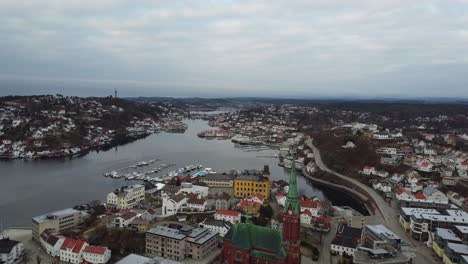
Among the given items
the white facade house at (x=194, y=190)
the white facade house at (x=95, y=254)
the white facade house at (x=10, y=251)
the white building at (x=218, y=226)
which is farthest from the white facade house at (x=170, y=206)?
the white facade house at (x=10, y=251)

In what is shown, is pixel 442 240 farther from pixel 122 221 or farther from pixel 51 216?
pixel 51 216

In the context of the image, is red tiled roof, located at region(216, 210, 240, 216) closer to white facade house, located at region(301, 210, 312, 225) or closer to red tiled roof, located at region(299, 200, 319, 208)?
white facade house, located at region(301, 210, 312, 225)

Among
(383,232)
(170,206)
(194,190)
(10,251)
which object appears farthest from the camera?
(194,190)

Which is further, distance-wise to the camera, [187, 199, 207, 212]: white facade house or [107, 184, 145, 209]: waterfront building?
[107, 184, 145, 209]: waterfront building

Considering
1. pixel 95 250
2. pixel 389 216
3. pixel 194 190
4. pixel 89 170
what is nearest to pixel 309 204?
pixel 389 216

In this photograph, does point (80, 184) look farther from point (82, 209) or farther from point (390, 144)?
point (390, 144)

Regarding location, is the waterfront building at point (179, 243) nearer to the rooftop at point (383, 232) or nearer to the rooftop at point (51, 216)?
the rooftop at point (51, 216)

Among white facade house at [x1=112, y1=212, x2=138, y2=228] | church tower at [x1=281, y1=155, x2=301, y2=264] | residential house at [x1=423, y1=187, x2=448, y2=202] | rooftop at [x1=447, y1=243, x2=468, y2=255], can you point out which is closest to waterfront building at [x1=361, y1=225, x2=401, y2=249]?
rooftop at [x1=447, y1=243, x2=468, y2=255]
